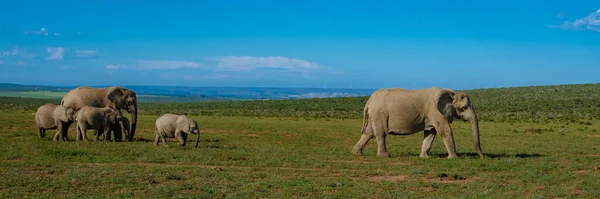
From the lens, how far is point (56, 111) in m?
24.2

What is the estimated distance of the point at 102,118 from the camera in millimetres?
23234

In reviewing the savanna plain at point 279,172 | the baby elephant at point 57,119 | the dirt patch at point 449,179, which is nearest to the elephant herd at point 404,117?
the savanna plain at point 279,172

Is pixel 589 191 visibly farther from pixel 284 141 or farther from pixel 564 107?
pixel 564 107

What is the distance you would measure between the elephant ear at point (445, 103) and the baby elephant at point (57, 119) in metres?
13.6

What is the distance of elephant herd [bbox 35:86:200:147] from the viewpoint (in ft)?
71.5

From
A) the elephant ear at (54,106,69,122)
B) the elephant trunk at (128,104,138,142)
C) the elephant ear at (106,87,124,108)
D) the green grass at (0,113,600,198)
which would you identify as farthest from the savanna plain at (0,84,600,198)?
the elephant ear at (106,87,124,108)

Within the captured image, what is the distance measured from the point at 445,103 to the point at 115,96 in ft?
44.9

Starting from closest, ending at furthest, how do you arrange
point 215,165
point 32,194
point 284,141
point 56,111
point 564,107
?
point 32,194, point 215,165, point 56,111, point 284,141, point 564,107

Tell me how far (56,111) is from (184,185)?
12497 mm

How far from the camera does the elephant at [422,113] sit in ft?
65.1

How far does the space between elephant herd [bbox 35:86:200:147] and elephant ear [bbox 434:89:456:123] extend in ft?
26.4

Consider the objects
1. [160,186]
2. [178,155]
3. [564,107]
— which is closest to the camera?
[160,186]

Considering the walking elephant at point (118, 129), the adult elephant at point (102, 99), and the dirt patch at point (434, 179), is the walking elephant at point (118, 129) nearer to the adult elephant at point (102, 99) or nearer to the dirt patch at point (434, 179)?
the adult elephant at point (102, 99)

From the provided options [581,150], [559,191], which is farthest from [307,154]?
[581,150]
